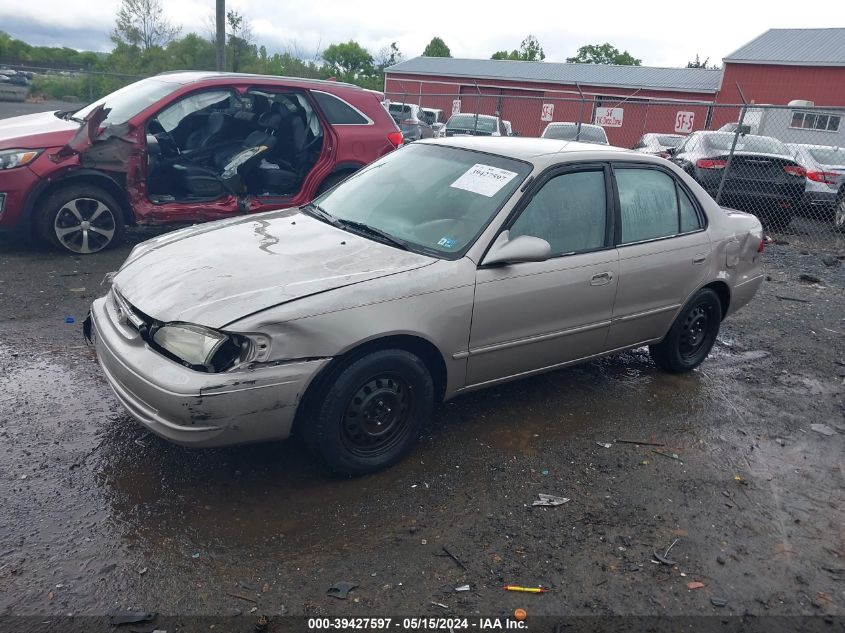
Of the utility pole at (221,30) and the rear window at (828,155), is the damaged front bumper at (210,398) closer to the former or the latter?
the utility pole at (221,30)

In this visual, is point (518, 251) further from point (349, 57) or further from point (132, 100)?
point (349, 57)

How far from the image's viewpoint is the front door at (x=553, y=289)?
364 centimetres

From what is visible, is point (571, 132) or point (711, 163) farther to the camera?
point (571, 132)

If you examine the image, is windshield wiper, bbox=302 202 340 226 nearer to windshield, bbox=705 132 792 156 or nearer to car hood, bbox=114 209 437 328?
car hood, bbox=114 209 437 328

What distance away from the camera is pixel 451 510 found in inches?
127

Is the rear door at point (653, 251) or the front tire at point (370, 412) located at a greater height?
the rear door at point (653, 251)

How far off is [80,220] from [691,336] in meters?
5.84

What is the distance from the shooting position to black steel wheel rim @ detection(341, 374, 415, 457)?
3.24 metres

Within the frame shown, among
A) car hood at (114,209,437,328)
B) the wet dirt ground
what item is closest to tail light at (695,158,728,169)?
the wet dirt ground

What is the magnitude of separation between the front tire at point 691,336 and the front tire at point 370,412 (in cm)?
226

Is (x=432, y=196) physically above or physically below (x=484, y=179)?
below

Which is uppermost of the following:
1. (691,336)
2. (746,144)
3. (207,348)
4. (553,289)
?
(746,144)

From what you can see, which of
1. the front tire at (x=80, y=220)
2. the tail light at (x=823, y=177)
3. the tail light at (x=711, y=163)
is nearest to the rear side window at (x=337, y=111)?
the front tire at (x=80, y=220)

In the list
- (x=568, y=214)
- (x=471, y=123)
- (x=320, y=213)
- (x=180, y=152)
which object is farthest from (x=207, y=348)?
(x=471, y=123)
